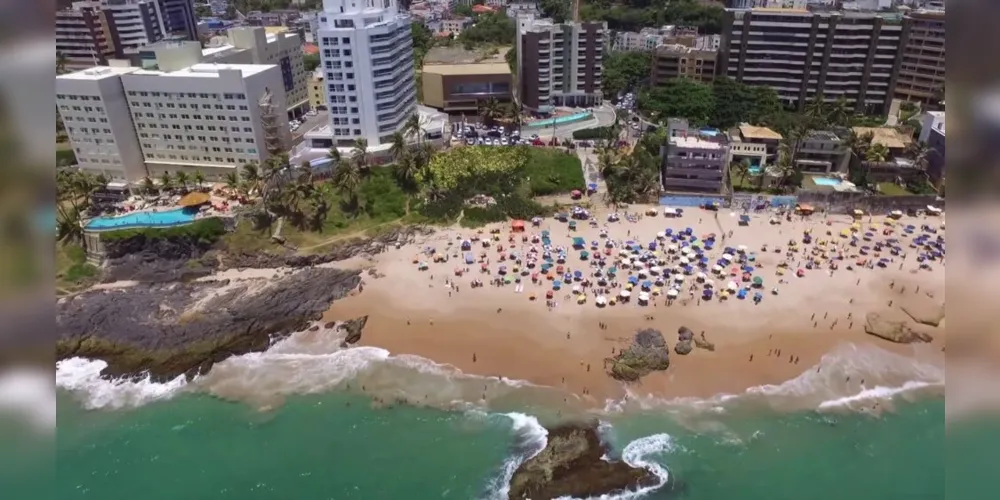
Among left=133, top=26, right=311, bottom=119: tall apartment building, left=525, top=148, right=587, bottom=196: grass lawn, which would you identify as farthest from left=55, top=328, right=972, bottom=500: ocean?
left=133, top=26, right=311, bottom=119: tall apartment building

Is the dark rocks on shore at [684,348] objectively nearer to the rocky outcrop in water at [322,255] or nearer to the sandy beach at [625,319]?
the sandy beach at [625,319]

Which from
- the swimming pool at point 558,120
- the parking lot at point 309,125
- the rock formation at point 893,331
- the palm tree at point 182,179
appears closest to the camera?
the rock formation at point 893,331

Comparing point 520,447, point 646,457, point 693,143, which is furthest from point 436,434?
point 693,143

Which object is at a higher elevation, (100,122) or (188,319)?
(100,122)

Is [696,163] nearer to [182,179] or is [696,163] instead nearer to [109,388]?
[182,179]

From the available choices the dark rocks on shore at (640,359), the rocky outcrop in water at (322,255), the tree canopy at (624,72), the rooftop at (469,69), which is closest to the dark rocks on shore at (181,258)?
the rocky outcrop in water at (322,255)

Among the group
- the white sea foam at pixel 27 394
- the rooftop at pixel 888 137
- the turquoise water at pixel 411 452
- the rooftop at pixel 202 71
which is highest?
the white sea foam at pixel 27 394

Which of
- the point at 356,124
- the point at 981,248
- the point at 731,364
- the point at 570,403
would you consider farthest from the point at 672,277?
the point at 981,248

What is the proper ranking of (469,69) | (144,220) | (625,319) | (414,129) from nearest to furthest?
(625,319)
(144,220)
(414,129)
(469,69)
